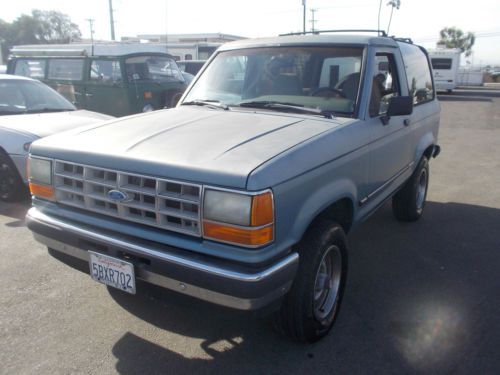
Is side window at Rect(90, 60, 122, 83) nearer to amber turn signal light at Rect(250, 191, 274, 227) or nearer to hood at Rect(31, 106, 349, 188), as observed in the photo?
hood at Rect(31, 106, 349, 188)

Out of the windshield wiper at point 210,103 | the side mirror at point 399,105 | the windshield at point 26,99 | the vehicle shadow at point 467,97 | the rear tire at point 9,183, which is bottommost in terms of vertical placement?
the vehicle shadow at point 467,97

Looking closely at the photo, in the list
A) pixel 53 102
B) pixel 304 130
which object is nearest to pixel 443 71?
pixel 53 102

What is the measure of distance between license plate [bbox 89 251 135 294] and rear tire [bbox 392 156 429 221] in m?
3.45

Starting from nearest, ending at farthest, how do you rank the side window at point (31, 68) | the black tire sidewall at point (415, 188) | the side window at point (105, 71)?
the black tire sidewall at point (415, 188) < the side window at point (105, 71) < the side window at point (31, 68)

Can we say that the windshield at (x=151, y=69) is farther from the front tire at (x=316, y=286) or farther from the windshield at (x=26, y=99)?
the front tire at (x=316, y=286)

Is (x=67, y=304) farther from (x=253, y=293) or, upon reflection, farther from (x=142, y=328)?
(x=253, y=293)

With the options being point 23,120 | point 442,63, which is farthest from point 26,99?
point 442,63

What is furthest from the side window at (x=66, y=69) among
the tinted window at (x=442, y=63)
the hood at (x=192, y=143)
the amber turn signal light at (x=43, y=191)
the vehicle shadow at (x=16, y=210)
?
the tinted window at (x=442, y=63)

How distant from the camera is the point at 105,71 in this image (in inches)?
364

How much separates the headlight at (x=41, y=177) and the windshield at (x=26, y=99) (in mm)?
3546

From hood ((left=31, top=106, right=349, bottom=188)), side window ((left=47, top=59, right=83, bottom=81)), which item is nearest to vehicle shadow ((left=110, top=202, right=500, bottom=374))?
hood ((left=31, top=106, right=349, bottom=188))

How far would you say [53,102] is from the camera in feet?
21.5

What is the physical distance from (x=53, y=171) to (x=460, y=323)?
2981mm

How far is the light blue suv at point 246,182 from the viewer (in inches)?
91.7
